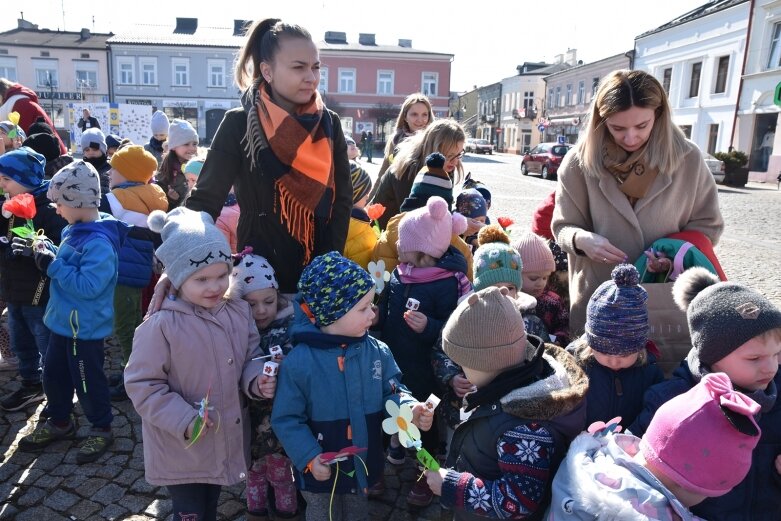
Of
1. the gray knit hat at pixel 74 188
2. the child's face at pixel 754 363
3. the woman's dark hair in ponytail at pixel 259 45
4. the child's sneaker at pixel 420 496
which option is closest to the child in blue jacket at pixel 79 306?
the gray knit hat at pixel 74 188

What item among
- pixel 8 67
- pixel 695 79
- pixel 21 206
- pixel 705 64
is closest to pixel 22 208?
pixel 21 206

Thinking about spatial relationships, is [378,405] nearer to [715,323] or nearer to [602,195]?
[715,323]

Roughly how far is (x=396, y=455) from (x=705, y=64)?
28620 mm

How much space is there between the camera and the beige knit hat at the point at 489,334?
177cm

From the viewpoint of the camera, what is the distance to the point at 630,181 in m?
2.43

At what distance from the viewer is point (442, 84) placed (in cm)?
4450

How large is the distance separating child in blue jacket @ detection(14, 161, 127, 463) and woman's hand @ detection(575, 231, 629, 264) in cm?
242

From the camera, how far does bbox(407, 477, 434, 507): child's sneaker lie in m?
2.72

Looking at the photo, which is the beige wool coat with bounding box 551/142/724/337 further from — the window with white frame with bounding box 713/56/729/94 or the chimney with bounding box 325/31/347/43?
the chimney with bounding box 325/31/347/43

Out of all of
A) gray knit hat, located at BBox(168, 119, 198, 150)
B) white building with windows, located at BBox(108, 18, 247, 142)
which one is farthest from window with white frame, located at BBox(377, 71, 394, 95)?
gray knit hat, located at BBox(168, 119, 198, 150)

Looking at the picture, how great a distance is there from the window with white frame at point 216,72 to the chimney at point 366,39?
12.5 meters

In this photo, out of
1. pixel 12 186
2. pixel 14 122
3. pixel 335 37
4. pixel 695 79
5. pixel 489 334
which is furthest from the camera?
pixel 335 37

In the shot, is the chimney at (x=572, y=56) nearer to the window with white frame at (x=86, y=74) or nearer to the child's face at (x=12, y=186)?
the window with white frame at (x=86, y=74)

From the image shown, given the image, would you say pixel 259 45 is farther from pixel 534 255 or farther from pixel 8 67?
pixel 8 67
